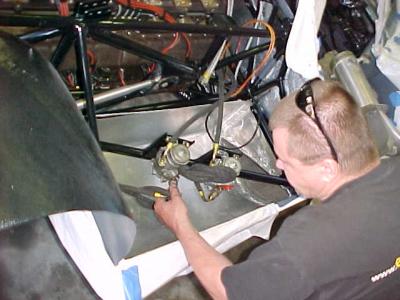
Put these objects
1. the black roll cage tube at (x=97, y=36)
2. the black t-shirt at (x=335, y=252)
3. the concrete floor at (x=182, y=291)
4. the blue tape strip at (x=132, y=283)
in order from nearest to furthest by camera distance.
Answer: the black t-shirt at (x=335, y=252), the black roll cage tube at (x=97, y=36), the blue tape strip at (x=132, y=283), the concrete floor at (x=182, y=291)

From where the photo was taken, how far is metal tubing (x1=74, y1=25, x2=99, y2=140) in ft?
3.81

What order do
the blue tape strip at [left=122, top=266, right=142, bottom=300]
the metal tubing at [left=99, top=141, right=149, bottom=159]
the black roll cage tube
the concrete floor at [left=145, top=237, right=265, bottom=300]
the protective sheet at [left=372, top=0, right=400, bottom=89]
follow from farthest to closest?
1. the concrete floor at [left=145, top=237, right=265, bottom=300]
2. the protective sheet at [left=372, top=0, right=400, bottom=89]
3. the metal tubing at [left=99, top=141, right=149, bottom=159]
4. the blue tape strip at [left=122, top=266, right=142, bottom=300]
5. the black roll cage tube

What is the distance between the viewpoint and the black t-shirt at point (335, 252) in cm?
104

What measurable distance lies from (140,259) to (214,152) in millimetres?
342

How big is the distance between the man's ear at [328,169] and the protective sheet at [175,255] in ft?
1.37

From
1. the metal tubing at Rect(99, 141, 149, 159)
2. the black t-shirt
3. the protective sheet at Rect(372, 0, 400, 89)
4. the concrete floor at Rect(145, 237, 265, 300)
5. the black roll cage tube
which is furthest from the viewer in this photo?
the concrete floor at Rect(145, 237, 265, 300)

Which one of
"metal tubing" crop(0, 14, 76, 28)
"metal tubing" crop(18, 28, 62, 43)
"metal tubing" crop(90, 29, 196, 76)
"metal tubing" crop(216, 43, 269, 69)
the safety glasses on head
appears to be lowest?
the safety glasses on head

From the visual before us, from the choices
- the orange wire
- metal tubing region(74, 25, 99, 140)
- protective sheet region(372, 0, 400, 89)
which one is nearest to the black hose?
the orange wire

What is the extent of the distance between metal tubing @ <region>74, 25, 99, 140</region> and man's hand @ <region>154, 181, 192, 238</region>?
30cm

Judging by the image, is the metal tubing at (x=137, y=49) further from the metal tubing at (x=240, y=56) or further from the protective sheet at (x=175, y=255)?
the protective sheet at (x=175, y=255)

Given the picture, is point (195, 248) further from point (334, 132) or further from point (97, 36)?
point (97, 36)

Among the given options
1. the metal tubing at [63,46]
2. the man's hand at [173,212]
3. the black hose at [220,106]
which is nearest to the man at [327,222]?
the man's hand at [173,212]

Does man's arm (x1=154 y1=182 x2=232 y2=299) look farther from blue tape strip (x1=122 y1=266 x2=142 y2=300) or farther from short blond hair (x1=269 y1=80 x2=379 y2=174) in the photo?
short blond hair (x1=269 y1=80 x2=379 y2=174)

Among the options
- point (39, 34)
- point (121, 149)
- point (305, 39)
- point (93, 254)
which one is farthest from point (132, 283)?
point (305, 39)
